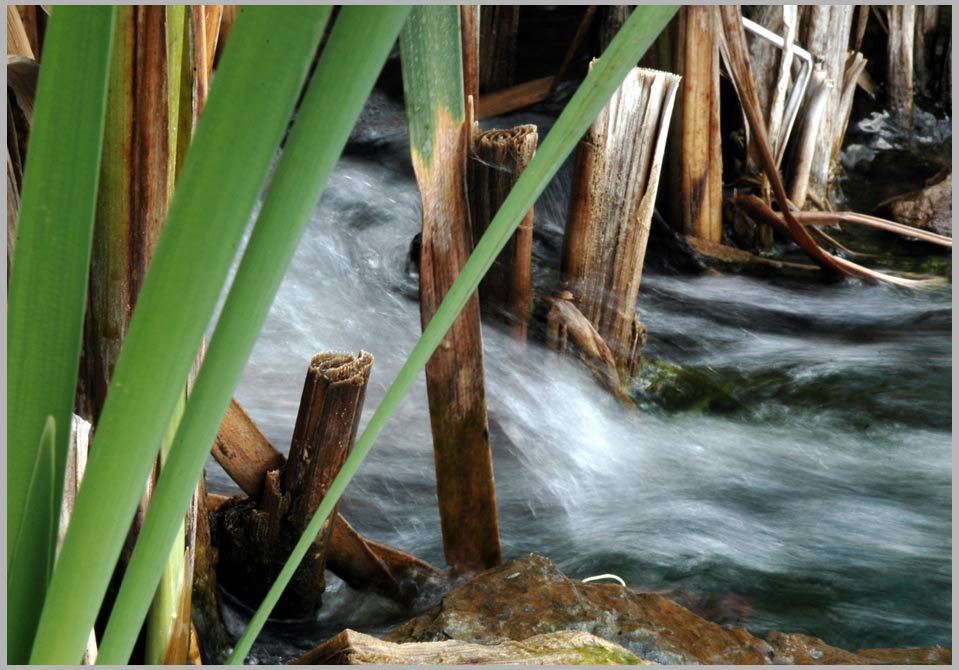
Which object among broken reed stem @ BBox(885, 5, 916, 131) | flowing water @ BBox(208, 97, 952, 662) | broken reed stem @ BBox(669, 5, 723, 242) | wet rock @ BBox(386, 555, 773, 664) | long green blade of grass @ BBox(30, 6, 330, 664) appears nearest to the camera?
long green blade of grass @ BBox(30, 6, 330, 664)

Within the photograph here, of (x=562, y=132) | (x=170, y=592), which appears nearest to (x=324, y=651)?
(x=170, y=592)

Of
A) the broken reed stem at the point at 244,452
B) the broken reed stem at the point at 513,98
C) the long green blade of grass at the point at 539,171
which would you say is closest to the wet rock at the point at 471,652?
the broken reed stem at the point at 244,452

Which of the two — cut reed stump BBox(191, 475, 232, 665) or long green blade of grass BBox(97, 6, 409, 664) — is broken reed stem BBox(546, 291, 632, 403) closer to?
cut reed stump BBox(191, 475, 232, 665)

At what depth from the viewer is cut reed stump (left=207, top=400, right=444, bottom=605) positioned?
141cm

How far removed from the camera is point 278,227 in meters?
0.40

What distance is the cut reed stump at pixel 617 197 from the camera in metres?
1.98

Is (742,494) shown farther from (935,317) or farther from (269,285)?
(269,285)

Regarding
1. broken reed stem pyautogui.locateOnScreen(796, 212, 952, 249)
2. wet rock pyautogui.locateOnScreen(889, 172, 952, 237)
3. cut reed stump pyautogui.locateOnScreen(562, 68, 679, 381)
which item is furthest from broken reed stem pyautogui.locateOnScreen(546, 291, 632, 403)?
wet rock pyautogui.locateOnScreen(889, 172, 952, 237)

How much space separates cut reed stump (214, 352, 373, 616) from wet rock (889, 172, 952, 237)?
11.7ft

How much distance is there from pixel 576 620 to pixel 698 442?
1228mm

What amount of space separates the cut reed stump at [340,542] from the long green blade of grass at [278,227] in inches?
37.6

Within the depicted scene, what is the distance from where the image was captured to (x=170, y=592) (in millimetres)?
903

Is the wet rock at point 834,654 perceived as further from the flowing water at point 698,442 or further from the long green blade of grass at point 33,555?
the long green blade of grass at point 33,555

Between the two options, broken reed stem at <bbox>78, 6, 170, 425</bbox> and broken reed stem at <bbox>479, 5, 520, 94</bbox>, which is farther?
broken reed stem at <bbox>479, 5, 520, 94</bbox>
